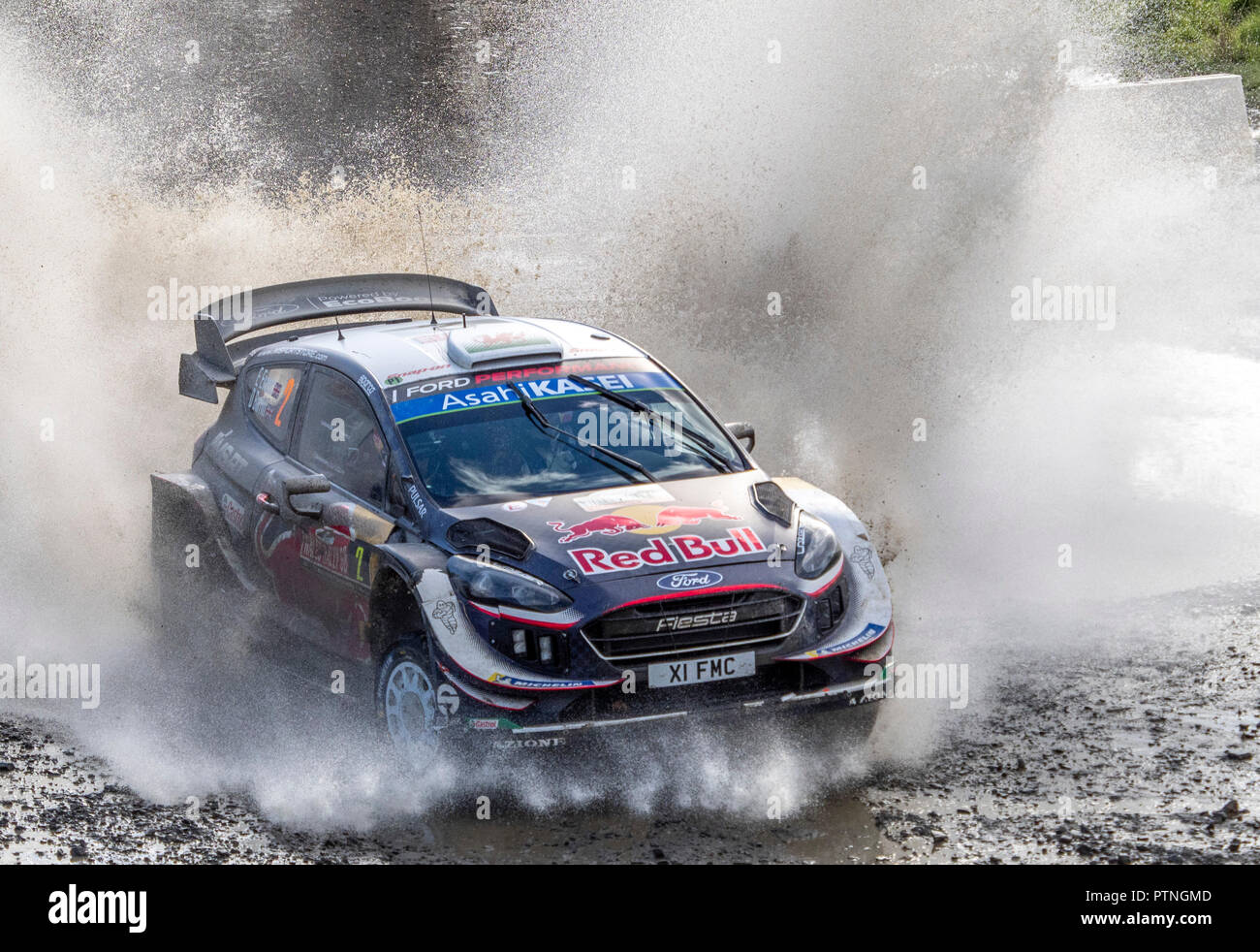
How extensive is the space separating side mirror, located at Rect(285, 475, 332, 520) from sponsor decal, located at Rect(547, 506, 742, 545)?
3.54 ft

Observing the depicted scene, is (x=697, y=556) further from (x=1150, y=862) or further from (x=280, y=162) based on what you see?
(x=280, y=162)

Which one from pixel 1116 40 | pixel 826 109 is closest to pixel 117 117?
pixel 826 109

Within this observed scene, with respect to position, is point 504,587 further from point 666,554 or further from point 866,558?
point 866,558

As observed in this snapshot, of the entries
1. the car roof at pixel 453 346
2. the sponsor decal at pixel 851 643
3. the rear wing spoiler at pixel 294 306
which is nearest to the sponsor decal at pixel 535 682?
the sponsor decal at pixel 851 643

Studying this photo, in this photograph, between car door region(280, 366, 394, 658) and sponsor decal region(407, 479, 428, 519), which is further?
car door region(280, 366, 394, 658)

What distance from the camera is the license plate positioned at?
17.0ft

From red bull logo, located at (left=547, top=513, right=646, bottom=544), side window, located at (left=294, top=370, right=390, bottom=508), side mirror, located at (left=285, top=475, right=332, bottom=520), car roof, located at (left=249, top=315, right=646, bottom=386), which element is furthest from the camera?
car roof, located at (left=249, top=315, right=646, bottom=386)

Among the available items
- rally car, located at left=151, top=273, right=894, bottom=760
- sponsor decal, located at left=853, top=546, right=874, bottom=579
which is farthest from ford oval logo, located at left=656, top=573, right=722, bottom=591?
sponsor decal, located at left=853, top=546, right=874, bottom=579

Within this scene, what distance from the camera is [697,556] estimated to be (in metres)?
Answer: 5.33

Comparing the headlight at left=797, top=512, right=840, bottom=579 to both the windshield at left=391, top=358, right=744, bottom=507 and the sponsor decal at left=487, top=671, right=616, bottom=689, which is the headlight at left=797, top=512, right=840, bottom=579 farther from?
the sponsor decal at left=487, top=671, right=616, bottom=689

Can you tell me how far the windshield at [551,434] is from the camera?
19.6ft

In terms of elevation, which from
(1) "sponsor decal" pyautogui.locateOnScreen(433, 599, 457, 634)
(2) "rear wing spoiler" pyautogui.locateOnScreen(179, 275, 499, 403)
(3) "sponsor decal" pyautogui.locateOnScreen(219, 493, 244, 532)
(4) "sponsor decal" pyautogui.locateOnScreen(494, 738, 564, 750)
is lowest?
(4) "sponsor decal" pyautogui.locateOnScreen(494, 738, 564, 750)

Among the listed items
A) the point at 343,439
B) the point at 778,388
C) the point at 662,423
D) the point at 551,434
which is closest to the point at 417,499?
the point at 551,434

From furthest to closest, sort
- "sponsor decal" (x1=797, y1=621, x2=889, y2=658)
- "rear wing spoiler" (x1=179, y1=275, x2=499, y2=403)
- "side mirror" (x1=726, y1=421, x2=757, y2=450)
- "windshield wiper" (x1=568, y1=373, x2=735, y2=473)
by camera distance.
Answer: "rear wing spoiler" (x1=179, y1=275, x2=499, y2=403) < "side mirror" (x1=726, y1=421, x2=757, y2=450) < "windshield wiper" (x1=568, y1=373, x2=735, y2=473) < "sponsor decal" (x1=797, y1=621, x2=889, y2=658)
